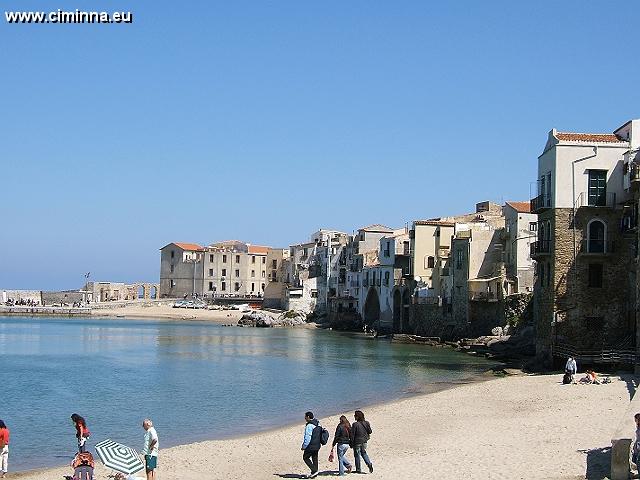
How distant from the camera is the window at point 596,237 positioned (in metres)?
43.8

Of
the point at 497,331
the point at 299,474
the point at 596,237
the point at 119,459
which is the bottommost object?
the point at 299,474

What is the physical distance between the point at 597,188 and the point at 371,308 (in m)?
63.7

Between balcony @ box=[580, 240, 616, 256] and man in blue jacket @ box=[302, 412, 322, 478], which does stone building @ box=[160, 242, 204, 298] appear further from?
man in blue jacket @ box=[302, 412, 322, 478]

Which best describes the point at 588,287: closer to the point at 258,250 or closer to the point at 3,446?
the point at 3,446

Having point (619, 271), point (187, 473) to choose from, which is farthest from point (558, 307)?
point (187, 473)

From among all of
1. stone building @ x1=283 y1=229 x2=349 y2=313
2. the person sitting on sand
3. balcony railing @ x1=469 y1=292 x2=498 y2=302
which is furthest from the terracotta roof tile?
the person sitting on sand

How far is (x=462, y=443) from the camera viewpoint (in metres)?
24.6

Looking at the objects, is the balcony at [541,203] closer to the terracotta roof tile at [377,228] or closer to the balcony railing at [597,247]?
the balcony railing at [597,247]

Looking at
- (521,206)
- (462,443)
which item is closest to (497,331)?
(521,206)

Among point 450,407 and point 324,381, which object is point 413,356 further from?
point 450,407

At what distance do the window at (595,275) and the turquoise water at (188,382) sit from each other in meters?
9.45

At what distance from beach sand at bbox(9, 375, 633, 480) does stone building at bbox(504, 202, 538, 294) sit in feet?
113

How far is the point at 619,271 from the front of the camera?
144ft

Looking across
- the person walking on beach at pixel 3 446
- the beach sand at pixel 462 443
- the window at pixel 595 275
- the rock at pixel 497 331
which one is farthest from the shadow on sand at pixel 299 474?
the rock at pixel 497 331
